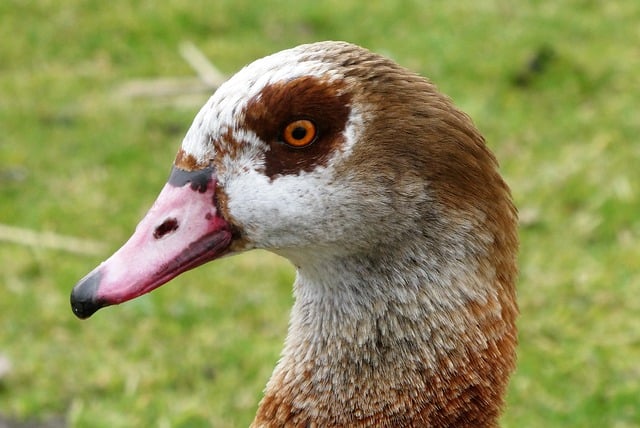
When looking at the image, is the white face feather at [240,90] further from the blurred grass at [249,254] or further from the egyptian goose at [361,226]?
the blurred grass at [249,254]

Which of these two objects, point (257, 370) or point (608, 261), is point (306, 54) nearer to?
point (257, 370)

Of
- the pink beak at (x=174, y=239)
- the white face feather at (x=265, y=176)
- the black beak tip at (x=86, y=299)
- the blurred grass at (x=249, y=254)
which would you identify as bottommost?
the black beak tip at (x=86, y=299)

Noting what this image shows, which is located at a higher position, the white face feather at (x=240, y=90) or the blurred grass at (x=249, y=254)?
the blurred grass at (x=249, y=254)

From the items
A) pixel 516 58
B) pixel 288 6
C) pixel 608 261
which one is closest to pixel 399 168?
pixel 608 261

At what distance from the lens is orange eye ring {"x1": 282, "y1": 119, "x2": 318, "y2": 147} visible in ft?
7.02

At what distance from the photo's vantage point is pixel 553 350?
423 cm

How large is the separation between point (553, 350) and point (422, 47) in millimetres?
3168

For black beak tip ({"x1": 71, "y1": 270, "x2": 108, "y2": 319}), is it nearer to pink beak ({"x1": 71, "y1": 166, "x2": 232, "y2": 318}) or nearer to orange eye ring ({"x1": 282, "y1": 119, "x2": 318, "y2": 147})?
pink beak ({"x1": 71, "y1": 166, "x2": 232, "y2": 318})

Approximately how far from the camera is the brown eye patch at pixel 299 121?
212 centimetres

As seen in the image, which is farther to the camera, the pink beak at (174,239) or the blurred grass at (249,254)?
the blurred grass at (249,254)

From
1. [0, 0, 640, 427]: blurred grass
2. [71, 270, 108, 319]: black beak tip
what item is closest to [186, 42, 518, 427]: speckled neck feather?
[71, 270, 108, 319]: black beak tip

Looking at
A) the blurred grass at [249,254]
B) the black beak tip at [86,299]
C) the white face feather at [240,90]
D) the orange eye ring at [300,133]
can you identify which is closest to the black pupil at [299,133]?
the orange eye ring at [300,133]

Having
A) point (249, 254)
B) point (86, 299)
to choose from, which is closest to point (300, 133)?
point (86, 299)

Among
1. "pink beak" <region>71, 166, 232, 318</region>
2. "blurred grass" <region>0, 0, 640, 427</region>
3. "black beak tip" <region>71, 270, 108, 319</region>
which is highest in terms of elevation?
"blurred grass" <region>0, 0, 640, 427</region>
